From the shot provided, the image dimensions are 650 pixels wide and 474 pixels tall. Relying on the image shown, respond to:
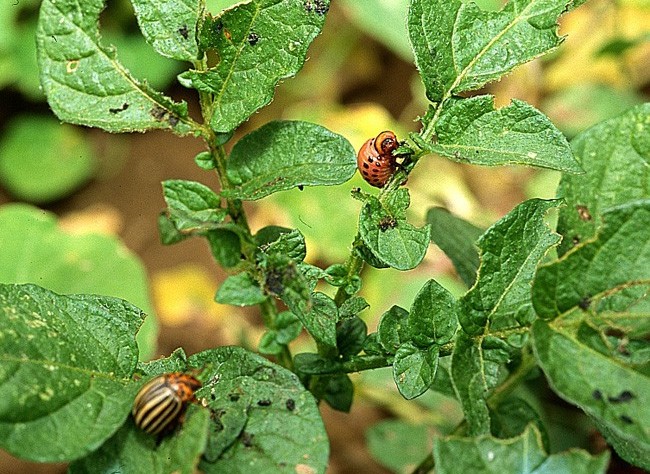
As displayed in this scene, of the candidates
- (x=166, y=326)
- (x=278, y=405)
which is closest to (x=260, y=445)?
(x=278, y=405)

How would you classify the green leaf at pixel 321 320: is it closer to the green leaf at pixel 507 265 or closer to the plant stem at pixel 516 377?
the green leaf at pixel 507 265

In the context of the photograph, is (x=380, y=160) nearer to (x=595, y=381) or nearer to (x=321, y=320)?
(x=321, y=320)

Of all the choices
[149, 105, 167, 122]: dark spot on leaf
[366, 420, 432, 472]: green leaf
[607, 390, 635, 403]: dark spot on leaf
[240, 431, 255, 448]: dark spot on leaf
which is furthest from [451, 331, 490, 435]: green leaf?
[366, 420, 432, 472]: green leaf

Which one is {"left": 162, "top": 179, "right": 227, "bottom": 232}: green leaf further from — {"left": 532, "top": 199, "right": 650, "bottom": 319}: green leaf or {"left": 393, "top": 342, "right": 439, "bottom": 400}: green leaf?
{"left": 532, "top": 199, "right": 650, "bottom": 319}: green leaf

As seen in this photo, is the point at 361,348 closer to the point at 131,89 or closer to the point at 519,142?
the point at 519,142

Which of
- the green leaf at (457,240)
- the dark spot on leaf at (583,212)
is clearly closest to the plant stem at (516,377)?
the green leaf at (457,240)

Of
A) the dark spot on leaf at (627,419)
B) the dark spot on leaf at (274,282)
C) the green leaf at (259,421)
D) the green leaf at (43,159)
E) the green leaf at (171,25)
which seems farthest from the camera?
the green leaf at (43,159)
